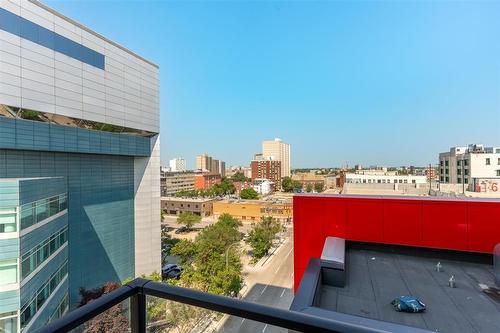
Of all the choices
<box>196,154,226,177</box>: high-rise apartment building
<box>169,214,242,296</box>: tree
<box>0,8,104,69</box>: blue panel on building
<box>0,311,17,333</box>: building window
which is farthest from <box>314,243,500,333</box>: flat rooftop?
<box>196,154,226,177</box>: high-rise apartment building

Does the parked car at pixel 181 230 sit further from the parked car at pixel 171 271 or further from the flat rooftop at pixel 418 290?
the flat rooftop at pixel 418 290

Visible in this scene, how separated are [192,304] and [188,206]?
3917cm

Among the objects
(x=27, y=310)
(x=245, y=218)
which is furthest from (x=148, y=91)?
(x=245, y=218)

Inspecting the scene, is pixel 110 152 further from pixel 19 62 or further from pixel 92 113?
pixel 19 62

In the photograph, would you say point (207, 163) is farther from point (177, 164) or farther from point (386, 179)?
point (386, 179)

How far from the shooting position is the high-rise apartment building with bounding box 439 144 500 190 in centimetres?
2412

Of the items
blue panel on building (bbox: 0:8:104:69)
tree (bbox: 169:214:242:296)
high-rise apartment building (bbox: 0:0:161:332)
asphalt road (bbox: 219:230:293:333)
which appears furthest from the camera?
asphalt road (bbox: 219:230:293:333)

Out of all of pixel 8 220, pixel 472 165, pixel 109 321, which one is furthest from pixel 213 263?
pixel 472 165

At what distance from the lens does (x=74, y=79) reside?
11586 mm

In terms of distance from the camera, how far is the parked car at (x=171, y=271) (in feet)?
58.0

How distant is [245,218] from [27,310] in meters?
28.4

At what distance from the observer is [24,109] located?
984cm

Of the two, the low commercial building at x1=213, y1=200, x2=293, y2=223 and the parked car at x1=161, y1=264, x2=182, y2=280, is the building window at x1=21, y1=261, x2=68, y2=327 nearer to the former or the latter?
the parked car at x1=161, y1=264, x2=182, y2=280

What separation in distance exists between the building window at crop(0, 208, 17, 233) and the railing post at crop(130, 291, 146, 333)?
8782 mm
